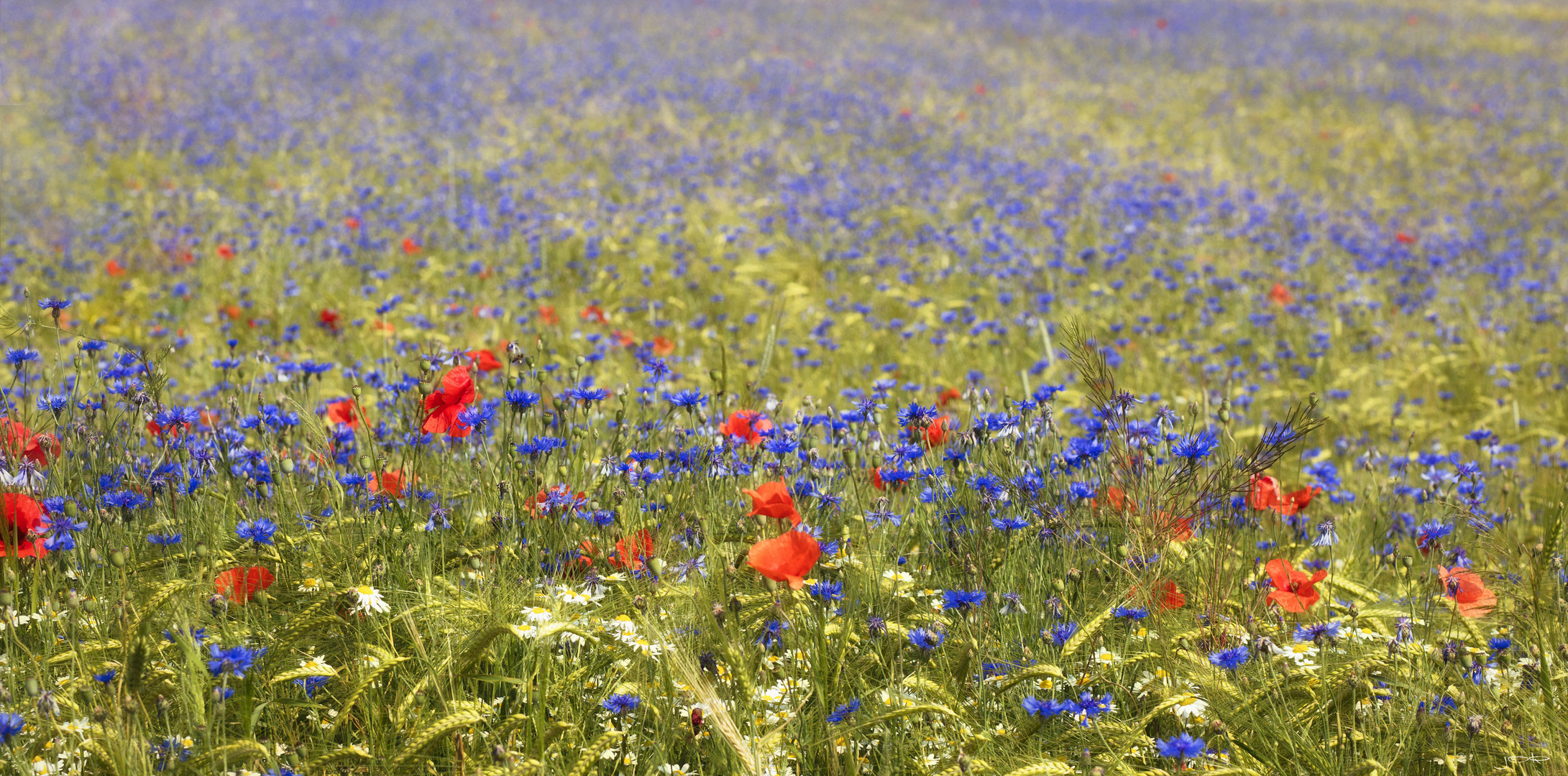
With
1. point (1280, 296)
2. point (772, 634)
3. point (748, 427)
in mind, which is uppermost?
point (748, 427)

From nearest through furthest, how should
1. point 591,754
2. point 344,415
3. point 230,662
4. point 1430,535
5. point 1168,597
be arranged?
1. point 230,662
2. point 591,754
3. point 1168,597
4. point 1430,535
5. point 344,415

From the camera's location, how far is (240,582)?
1.91m

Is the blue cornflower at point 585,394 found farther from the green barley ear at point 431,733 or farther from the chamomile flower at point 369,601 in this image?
the green barley ear at point 431,733

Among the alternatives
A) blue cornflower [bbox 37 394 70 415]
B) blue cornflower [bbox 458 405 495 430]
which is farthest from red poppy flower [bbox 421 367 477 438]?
blue cornflower [bbox 37 394 70 415]

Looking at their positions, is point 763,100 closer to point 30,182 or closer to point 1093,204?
point 1093,204

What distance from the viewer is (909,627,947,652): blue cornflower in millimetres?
1771

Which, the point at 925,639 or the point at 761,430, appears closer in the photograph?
the point at 925,639

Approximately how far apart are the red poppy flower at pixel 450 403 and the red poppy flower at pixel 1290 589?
5.77 ft

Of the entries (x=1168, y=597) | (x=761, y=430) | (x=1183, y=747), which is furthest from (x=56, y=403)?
(x=1168, y=597)

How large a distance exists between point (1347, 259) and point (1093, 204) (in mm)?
1790

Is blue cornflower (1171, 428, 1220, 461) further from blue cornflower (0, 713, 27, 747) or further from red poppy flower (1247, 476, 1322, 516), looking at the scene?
blue cornflower (0, 713, 27, 747)

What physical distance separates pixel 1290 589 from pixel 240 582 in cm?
214

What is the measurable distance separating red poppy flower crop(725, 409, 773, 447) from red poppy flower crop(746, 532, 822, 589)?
24.9 inches

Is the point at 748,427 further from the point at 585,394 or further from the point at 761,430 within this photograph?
the point at 585,394
